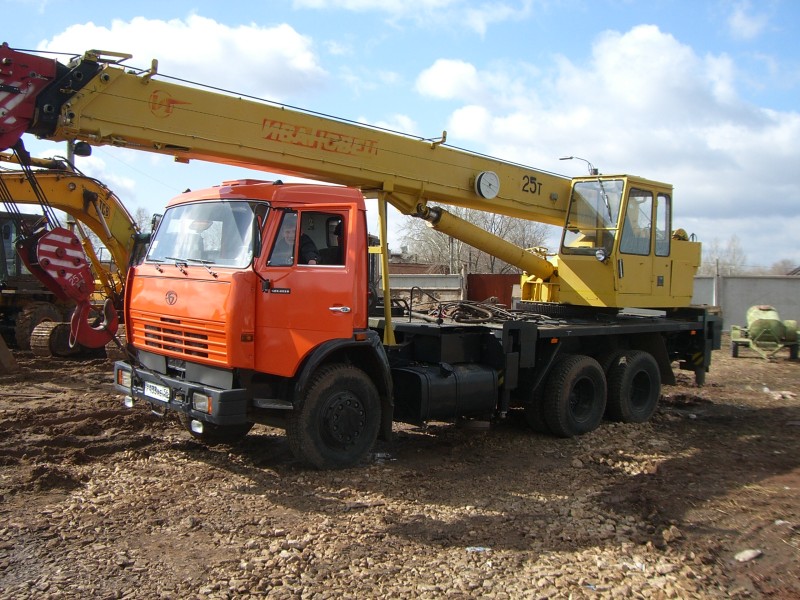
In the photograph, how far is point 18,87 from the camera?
18.7 ft

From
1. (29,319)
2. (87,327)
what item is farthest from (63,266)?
(29,319)

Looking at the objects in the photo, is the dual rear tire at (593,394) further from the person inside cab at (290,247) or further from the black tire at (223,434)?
the person inside cab at (290,247)

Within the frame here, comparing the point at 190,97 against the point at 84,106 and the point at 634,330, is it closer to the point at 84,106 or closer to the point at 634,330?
the point at 84,106

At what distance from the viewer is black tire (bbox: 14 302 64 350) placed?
14.4 meters

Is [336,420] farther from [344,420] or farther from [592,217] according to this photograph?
[592,217]

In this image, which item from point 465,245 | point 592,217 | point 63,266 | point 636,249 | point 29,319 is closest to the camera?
point 63,266

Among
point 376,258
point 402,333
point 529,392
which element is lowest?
point 529,392

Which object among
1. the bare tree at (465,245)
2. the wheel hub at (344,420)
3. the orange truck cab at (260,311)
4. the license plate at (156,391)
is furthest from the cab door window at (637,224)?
the bare tree at (465,245)

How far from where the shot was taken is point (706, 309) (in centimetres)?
1112

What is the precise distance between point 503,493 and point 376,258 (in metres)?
2.93

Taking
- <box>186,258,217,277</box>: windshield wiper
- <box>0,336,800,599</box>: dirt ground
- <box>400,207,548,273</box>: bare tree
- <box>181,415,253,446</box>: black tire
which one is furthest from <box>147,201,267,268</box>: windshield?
<box>400,207,548,273</box>: bare tree

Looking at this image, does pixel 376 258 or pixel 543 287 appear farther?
pixel 543 287

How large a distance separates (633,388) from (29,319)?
12.0 m

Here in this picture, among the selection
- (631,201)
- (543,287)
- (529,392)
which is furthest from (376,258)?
(631,201)
